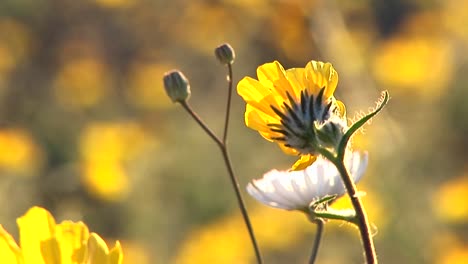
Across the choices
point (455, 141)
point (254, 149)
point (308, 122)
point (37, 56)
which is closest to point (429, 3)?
point (455, 141)

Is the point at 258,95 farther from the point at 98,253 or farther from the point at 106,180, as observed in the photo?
the point at 106,180

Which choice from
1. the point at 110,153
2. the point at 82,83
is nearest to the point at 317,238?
the point at 110,153

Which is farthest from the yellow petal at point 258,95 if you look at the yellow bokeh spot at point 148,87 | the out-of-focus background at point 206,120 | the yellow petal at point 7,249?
the yellow bokeh spot at point 148,87

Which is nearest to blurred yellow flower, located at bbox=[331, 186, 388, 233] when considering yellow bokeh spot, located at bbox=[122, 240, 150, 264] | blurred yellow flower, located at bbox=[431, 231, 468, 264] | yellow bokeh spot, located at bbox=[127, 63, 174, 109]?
blurred yellow flower, located at bbox=[431, 231, 468, 264]

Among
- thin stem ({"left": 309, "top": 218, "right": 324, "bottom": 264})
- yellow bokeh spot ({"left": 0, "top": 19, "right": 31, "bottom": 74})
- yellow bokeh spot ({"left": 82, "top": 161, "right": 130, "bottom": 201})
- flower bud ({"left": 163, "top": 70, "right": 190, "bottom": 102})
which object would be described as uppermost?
yellow bokeh spot ({"left": 0, "top": 19, "right": 31, "bottom": 74})

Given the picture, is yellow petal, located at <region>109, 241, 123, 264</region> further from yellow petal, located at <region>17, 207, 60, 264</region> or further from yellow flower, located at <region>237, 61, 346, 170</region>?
yellow flower, located at <region>237, 61, 346, 170</region>

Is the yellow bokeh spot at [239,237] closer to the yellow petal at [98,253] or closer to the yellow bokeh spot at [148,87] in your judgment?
the yellow bokeh spot at [148,87]
